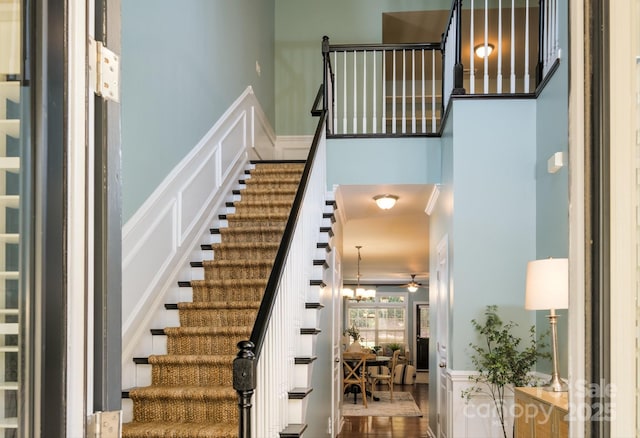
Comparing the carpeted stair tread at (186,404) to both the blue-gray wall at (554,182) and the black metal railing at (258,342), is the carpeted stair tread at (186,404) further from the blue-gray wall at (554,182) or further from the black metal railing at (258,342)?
the blue-gray wall at (554,182)

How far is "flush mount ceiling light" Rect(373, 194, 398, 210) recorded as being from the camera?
22.9 feet

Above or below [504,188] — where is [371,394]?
below

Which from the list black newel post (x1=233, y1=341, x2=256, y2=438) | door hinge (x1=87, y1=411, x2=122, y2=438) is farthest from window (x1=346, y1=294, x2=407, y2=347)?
door hinge (x1=87, y1=411, x2=122, y2=438)

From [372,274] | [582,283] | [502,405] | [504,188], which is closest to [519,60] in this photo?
[504,188]

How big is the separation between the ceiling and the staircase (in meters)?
0.92

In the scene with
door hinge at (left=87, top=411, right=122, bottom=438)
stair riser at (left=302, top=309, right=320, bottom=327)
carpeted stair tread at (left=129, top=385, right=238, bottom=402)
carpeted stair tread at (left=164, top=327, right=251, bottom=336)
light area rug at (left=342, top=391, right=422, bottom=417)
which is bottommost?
light area rug at (left=342, top=391, right=422, bottom=417)

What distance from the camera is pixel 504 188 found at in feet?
17.1

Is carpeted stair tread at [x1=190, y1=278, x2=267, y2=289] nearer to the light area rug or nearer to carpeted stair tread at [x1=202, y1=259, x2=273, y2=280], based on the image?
carpeted stair tread at [x1=202, y1=259, x2=273, y2=280]

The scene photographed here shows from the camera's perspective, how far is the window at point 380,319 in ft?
60.0

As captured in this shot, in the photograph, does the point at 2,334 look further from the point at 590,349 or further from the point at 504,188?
the point at 504,188

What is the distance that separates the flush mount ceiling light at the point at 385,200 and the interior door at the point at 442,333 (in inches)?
27.0

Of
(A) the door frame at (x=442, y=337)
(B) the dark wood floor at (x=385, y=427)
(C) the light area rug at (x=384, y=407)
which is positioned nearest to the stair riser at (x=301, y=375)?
(A) the door frame at (x=442, y=337)

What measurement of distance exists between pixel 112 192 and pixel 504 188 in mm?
4166

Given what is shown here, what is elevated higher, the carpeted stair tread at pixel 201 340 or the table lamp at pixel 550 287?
the table lamp at pixel 550 287
